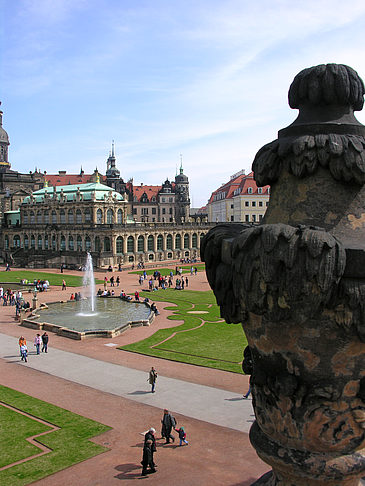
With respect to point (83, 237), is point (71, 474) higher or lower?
lower

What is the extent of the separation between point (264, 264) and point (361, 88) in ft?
9.01

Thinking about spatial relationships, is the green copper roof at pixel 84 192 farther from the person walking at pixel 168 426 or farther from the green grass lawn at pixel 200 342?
the person walking at pixel 168 426

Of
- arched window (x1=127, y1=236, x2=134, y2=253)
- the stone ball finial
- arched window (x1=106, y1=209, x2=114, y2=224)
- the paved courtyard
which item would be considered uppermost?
arched window (x1=106, y1=209, x2=114, y2=224)

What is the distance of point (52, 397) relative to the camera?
19109 mm

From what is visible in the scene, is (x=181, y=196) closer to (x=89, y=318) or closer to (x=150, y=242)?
(x=150, y=242)

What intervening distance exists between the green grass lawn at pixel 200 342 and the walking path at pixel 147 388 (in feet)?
9.43

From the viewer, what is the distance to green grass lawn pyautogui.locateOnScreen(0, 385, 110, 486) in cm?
1312

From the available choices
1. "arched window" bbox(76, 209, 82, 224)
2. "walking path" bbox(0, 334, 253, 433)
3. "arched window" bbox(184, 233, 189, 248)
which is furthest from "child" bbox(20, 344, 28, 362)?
"arched window" bbox(184, 233, 189, 248)

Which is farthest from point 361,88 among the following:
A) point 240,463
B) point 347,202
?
point 240,463

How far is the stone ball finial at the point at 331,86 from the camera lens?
227 inches

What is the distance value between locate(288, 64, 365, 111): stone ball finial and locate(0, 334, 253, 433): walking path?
12.5 m

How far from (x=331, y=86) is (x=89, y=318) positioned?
32.4 metres

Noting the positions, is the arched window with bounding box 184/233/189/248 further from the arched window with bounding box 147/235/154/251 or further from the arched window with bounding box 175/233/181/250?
the arched window with bounding box 147/235/154/251

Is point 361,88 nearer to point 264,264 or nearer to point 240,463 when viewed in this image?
point 264,264
